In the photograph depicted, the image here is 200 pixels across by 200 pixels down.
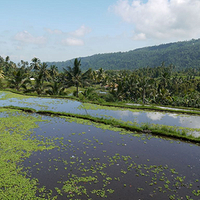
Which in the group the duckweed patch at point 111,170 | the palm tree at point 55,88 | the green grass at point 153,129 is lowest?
the duckweed patch at point 111,170

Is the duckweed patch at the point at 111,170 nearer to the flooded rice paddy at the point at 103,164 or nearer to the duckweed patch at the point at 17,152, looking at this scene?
the flooded rice paddy at the point at 103,164

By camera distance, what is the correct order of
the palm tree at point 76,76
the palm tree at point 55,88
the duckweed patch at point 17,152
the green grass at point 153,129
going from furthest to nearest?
the palm tree at point 55,88 < the palm tree at point 76,76 < the green grass at point 153,129 < the duckweed patch at point 17,152

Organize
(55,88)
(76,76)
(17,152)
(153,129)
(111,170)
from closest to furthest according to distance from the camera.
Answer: (111,170)
(17,152)
(153,129)
(76,76)
(55,88)

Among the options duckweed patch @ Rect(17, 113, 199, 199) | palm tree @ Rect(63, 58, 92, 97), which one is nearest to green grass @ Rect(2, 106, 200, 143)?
Result: duckweed patch @ Rect(17, 113, 199, 199)

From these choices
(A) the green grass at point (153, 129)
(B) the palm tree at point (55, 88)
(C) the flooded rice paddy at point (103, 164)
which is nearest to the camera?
(C) the flooded rice paddy at point (103, 164)

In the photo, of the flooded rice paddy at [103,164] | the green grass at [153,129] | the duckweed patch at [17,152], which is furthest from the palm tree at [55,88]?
the flooded rice paddy at [103,164]

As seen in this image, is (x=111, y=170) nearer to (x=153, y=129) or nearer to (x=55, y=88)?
(x=153, y=129)

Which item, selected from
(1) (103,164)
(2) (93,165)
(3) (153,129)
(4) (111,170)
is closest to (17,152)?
(2) (93,165)

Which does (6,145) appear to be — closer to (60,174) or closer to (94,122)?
(60,174)

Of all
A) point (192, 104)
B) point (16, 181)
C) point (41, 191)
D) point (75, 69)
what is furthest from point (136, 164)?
point (192, 104)
